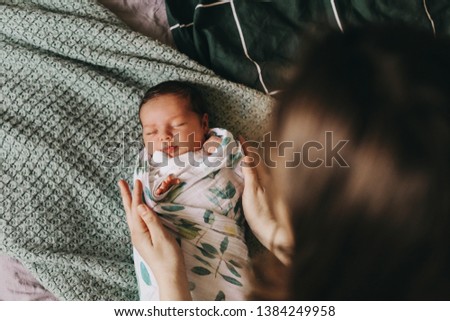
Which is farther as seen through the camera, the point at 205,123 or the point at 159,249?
the point at 205,123

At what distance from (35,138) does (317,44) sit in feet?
2.15

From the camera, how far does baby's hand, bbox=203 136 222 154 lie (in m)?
1.07

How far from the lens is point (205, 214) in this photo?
1016mm

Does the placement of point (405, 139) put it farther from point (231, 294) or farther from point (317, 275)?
point (231, 294)

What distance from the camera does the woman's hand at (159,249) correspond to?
0.89 metres

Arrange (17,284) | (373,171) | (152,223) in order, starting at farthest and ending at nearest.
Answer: (17,284) → (152,223) → (373,171)

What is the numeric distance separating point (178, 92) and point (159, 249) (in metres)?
0.36

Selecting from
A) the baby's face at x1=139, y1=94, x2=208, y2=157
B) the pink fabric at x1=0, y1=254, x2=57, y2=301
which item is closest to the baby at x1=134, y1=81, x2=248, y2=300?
the baby's face at x1=139, y1=94, x2=208, y2=157

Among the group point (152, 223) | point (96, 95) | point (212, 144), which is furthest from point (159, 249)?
point (96, 95)

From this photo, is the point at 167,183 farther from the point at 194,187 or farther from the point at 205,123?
the point at 205,123

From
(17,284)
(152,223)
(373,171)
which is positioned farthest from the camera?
(17,284)

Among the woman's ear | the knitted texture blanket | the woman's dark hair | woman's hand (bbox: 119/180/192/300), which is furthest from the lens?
the woman's ear

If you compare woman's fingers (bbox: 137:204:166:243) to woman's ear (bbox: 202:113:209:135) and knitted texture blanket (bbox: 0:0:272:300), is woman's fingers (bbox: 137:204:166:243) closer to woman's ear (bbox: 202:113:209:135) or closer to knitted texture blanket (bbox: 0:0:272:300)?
knitted texture blanket (bbox: 0:0:272:300)
